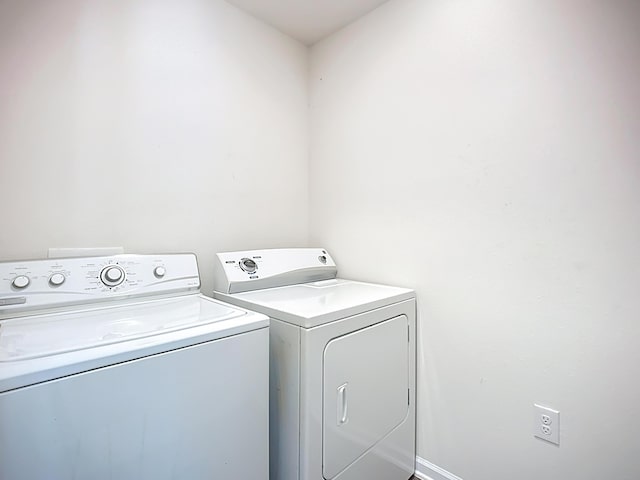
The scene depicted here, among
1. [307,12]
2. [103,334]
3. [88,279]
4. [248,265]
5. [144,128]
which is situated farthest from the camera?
[307,12]

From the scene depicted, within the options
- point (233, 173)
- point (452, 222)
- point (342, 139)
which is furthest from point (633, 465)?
point (233, 173)

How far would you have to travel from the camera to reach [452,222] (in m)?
1.44

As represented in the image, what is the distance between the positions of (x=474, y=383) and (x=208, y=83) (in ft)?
6.47

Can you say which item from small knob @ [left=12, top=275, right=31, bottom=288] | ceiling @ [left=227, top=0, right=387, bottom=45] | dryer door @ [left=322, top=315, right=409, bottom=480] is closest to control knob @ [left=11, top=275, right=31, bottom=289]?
small knob @ [left=12, top=275, right=31, bottom=288]

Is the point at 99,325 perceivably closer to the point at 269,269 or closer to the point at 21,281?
the point at 21,281

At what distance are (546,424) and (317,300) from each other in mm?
1002

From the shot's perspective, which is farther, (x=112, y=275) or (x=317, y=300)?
(x=317, y=300)

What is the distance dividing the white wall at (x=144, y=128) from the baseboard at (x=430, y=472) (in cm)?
140

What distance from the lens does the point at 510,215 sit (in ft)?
4.17

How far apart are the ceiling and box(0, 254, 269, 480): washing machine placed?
156 centimetres

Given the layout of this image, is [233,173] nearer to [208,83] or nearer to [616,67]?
[208,83]

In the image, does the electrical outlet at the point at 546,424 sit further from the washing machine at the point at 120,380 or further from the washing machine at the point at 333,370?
the washing machine at the point at 120,380

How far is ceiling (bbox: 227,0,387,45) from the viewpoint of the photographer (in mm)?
1712

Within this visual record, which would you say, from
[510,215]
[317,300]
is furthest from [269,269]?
[510,215]
